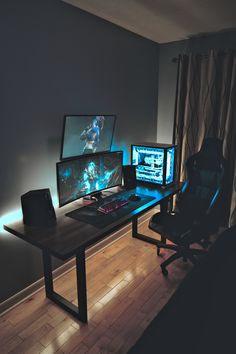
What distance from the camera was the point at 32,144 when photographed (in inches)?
80.4

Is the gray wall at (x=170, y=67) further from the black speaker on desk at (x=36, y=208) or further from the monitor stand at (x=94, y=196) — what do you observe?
the black speaker on desk at (x=36, y=208)

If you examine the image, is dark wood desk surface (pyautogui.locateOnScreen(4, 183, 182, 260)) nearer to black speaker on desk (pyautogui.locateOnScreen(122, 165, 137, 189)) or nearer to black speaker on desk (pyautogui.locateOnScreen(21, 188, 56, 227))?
black speaker on desk (pyautogui.locateOnScreen(21, 188, 56, 227))

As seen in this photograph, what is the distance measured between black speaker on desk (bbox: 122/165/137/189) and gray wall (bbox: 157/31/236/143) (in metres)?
1.10

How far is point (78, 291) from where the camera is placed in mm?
1855

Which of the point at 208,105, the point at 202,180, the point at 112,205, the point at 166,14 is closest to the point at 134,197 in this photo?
the point at 112,205

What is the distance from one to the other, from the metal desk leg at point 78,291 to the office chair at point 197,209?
0.87 metres

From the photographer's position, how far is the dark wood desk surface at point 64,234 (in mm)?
1607

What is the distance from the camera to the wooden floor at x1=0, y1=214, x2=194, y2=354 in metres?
1.74

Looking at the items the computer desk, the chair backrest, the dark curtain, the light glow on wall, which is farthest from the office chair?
the light glow on wall

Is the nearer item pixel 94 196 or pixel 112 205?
pixel 112 205

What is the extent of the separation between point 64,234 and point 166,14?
6.85 feet

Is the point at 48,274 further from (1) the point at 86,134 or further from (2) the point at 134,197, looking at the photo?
(1) the point at 86,134

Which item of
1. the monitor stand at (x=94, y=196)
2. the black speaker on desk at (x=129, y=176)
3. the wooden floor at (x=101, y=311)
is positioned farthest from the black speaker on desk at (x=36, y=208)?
the black speaker on desk at (x=129, y=176)

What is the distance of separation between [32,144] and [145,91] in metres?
1.84
